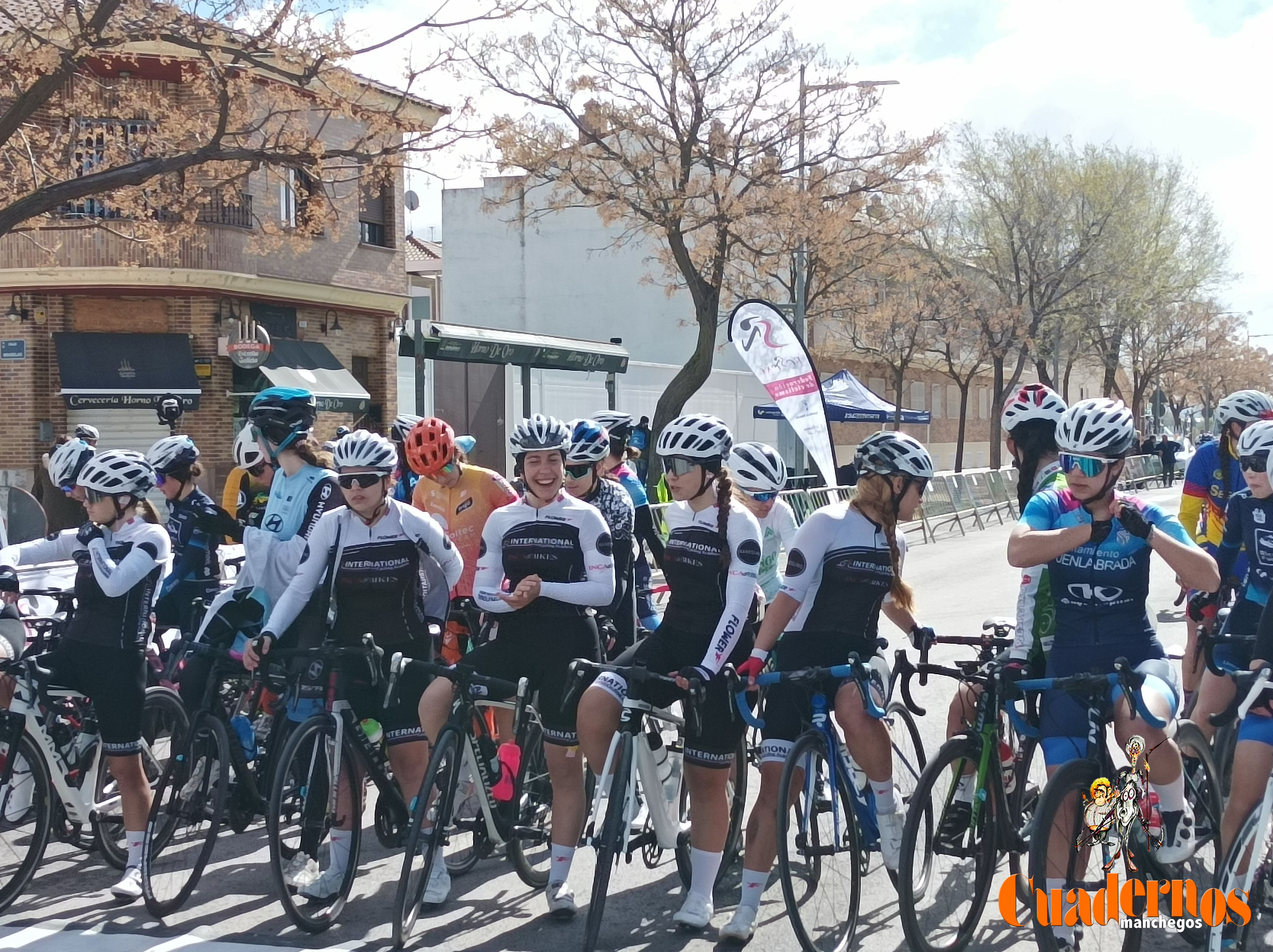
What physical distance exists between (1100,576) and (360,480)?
9.87 feet

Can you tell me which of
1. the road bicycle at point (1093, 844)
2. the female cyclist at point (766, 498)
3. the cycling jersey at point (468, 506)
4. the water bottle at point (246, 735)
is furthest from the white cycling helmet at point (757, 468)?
the water bottle at point (246, 735)

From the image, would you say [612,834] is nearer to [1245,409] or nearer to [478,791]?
[478,791]

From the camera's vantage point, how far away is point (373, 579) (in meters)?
5.55

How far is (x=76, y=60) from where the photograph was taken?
11.2m

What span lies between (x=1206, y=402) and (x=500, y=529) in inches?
3290

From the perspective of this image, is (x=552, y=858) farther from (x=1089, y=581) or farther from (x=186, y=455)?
(x=186, y=455)

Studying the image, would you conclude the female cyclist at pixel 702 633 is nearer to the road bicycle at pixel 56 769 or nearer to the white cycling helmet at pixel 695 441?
the white cycling helmet at pixel 695 441

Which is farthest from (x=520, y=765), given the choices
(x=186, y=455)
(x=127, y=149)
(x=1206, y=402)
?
(x=1206, y=402)

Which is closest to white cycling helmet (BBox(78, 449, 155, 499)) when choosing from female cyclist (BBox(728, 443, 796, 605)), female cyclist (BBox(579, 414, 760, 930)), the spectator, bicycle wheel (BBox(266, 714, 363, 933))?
bicycle wheel (BBox(266, 714, 363, 933))

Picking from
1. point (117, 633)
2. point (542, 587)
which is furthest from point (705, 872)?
point (117, 633)

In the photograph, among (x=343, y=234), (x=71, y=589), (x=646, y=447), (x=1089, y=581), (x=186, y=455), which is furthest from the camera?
(x=343, y=234)

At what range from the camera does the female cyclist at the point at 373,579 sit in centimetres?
554

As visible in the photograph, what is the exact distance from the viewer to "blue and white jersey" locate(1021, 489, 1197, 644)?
457 centimetres

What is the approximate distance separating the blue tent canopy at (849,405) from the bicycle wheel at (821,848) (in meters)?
24.8
